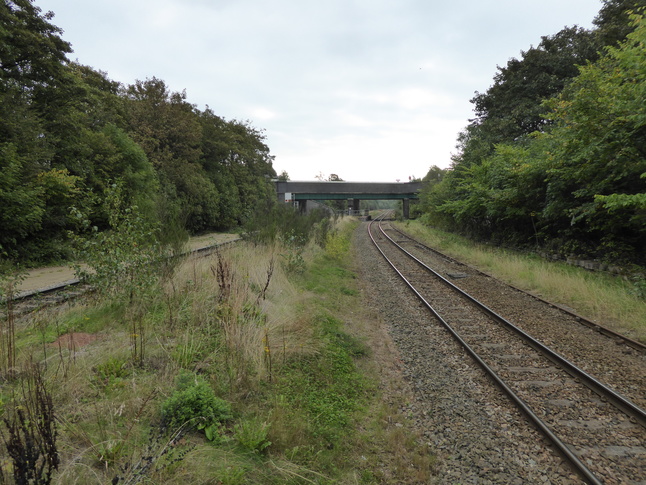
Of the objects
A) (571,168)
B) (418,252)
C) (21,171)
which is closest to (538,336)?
(571,168)

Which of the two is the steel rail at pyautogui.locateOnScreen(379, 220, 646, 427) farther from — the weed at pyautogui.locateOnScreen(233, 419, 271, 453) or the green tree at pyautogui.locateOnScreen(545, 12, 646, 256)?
the weed at pyautogui.locateOnScreen(233, 419, 271, 453)

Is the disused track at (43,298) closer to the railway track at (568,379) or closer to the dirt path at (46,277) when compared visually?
the dirt path at (46,277)

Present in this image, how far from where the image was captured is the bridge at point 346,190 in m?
60.1

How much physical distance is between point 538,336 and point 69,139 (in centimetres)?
1912

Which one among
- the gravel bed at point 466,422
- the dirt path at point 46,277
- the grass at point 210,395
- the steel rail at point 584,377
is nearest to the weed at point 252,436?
the grass at point 210,395

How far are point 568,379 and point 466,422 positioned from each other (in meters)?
2.06

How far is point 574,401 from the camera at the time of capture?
4453 millimetres

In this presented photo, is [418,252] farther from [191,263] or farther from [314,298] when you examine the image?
[191,263]

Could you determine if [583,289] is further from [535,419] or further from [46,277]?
[46,277]

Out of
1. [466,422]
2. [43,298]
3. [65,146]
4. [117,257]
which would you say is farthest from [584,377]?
[65,146]

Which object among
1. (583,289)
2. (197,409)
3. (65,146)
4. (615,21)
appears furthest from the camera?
(615,21)

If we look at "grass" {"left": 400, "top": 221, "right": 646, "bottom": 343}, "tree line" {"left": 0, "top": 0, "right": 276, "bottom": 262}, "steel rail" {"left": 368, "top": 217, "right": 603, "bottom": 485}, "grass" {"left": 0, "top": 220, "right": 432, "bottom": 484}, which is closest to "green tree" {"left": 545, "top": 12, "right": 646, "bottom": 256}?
"grass" {"left": 400, "top": 221, "right": 646, "bottom": 343}

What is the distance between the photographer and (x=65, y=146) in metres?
15.3

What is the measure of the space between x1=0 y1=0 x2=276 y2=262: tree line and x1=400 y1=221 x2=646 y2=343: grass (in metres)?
9.71
